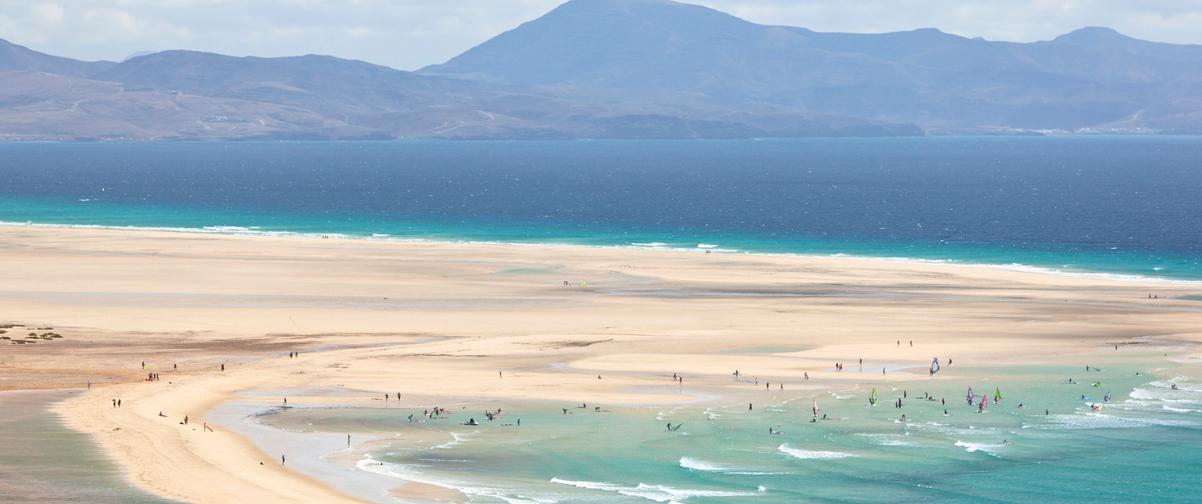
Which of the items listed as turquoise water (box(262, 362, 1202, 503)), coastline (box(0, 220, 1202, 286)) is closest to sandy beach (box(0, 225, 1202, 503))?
coastline (box(0, 220, 1202, 286))

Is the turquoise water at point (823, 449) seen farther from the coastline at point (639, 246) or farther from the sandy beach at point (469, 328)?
the coastline at point (639, 246)

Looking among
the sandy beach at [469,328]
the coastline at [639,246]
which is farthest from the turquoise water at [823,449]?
the coastline at [639,246]

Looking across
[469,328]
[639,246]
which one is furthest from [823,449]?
[639,246]

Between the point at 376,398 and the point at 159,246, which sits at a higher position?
the point at 159,246

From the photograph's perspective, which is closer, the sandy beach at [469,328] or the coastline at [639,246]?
the sandy beach at [469,328]

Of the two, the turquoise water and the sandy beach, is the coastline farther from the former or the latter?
the turquoise water

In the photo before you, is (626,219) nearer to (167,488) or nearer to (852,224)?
(852,224)

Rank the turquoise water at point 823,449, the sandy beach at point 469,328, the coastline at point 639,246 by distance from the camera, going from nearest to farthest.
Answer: the turquoise water at point 823,449 → the sandy beach at point 469,328 → the coastline at point 639,246

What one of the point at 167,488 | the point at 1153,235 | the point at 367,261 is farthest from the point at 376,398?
the point at 1153,235
